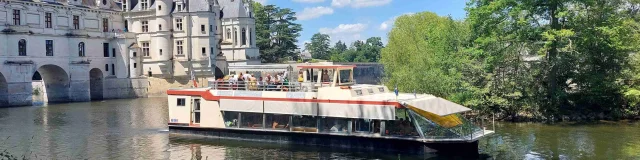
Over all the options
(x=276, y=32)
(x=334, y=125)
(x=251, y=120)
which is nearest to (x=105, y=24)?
(x=276, y=32)

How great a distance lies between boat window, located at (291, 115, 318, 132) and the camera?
22406mm

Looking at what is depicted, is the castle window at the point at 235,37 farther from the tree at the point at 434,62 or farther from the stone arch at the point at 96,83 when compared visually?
the tree at the point at 434,62

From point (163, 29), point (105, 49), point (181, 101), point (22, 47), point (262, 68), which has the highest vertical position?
point (163, 29)

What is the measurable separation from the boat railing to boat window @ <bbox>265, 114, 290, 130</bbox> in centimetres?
104

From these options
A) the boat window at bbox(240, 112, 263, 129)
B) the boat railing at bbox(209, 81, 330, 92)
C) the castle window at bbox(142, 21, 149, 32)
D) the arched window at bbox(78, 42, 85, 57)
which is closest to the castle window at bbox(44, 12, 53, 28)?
the arched window at bbox(78, 42, 85, 57)

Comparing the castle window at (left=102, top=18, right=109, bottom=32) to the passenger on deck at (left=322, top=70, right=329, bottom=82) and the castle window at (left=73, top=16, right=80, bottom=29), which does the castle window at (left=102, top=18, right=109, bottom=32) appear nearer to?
the castle window at (left=73, top=16, right=80, bottom=29)

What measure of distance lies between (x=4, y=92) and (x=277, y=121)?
35.7 metres

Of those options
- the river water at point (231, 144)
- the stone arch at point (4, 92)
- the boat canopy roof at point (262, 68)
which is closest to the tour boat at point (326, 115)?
the river water at point (231, 144)

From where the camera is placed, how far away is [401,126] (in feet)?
67.4

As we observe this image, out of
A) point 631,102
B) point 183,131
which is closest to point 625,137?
point 631,102

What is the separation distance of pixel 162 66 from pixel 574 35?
42.9 metres

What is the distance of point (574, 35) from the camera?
28578 millimetres

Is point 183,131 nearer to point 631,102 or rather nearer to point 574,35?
point 574,35

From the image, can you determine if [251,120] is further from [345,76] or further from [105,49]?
[105,49]
